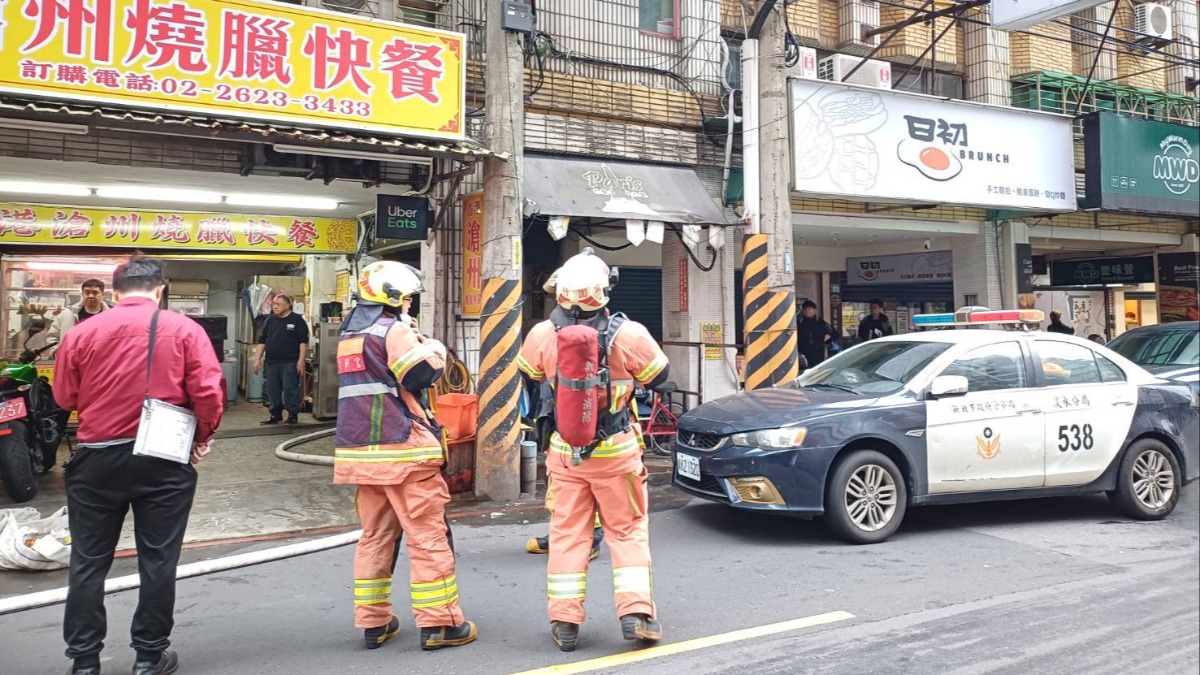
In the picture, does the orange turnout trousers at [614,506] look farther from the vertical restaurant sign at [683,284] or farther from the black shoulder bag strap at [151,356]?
the vertical restaurant sign at [683,284]

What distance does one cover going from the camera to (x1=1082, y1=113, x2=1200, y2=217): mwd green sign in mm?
12203

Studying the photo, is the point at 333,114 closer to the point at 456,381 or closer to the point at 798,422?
the point at 456,381

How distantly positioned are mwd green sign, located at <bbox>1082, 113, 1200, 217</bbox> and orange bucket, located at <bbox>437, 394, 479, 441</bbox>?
9.90 m

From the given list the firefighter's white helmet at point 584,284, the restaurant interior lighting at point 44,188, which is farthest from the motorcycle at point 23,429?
the firefighter's white helmet at point 584,284

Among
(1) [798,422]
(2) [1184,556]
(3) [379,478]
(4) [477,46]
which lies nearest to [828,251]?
(4) [477,46]

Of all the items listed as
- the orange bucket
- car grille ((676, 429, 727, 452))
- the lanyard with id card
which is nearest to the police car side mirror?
car grille ((676, 429, 727, 452))

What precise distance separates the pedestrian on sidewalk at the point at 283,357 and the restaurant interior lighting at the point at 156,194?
1.91 meters

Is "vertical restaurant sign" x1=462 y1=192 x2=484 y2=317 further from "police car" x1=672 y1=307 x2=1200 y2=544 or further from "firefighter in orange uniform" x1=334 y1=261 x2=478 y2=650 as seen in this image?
"firefighter in orange uniform" x1=334 y1=261 x2=478 y2=650

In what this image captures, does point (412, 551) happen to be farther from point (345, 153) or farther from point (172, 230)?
point (172, 230)

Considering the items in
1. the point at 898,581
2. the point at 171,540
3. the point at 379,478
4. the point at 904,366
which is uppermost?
the point at 904,366

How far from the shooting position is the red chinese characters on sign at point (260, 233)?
34.8ft

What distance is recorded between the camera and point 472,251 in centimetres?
833

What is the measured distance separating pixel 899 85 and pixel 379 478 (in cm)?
1164

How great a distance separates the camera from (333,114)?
7086 millimetres
